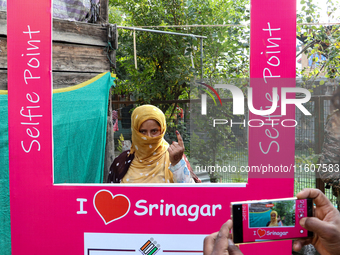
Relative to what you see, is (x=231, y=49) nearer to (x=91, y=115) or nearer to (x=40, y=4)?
(x=91, y=115)

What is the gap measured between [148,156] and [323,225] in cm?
132

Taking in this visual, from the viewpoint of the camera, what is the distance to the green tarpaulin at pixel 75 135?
2.05 meters

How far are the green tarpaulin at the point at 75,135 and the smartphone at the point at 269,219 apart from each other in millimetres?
1537

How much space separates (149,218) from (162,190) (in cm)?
16

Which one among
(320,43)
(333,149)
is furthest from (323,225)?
(320,43)

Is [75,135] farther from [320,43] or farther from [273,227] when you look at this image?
[320,43]

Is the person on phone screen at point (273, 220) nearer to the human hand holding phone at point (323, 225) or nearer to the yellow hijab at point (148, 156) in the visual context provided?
the human hand holding phone at point (323, 225)

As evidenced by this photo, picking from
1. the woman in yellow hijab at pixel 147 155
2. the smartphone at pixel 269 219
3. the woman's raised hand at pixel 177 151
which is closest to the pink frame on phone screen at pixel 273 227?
the smartphone at pixel 269 219

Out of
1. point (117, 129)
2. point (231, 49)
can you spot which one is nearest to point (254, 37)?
point (231, 49)

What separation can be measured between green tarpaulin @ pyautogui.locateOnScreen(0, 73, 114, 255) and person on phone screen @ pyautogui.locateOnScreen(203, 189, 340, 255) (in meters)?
1.52

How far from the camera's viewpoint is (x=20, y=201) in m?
1.70

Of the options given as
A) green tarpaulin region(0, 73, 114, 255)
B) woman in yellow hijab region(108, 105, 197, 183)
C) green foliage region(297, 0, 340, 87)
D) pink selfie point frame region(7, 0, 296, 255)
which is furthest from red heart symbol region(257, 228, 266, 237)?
green foliage region(297, 0, 340, 87)

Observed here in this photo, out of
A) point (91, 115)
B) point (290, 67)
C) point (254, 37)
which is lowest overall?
point (91, 115)

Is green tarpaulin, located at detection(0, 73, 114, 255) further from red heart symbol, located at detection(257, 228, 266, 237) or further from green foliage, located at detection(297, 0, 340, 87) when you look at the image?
green foliage, located at detection(297, 0, 340, 87)
